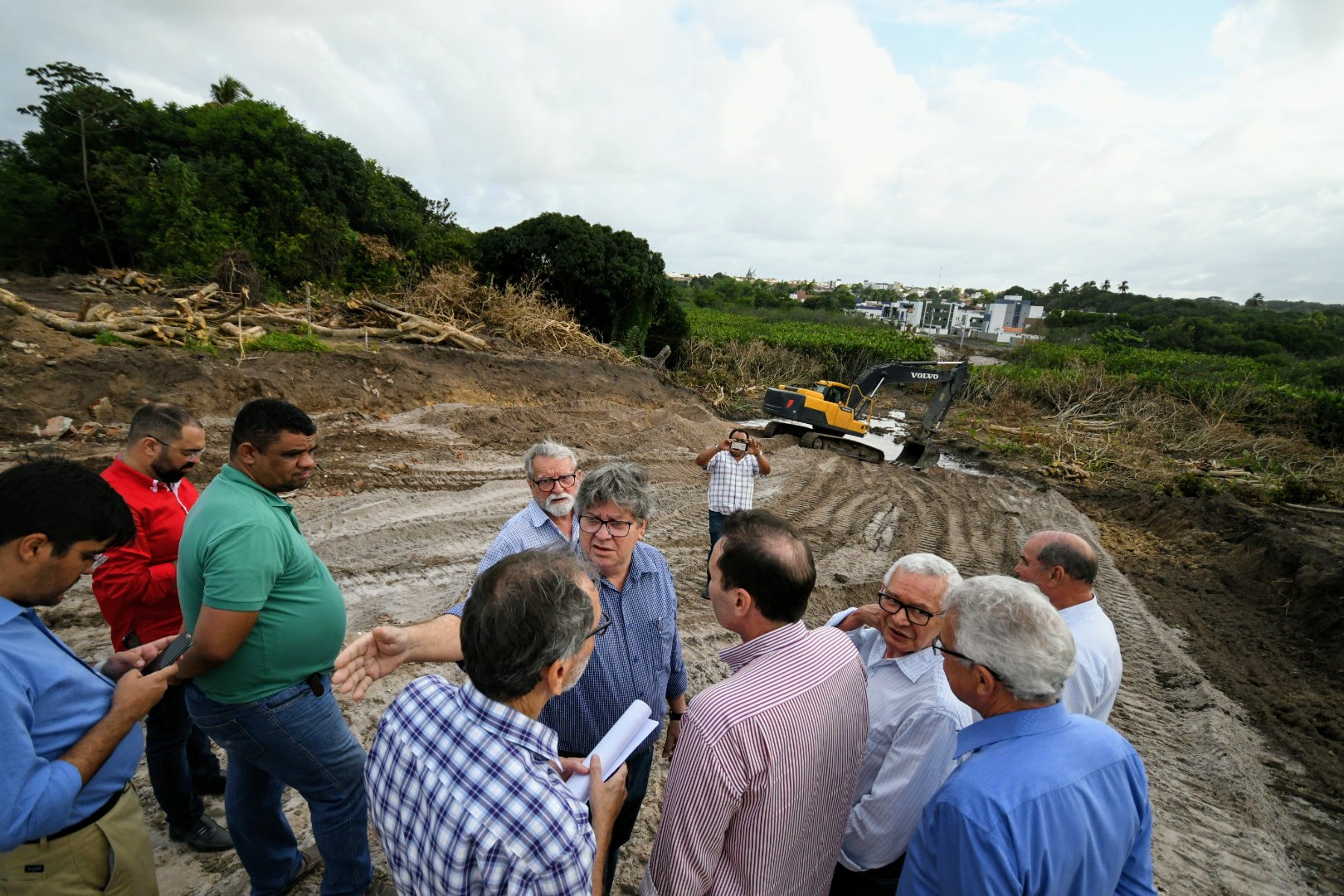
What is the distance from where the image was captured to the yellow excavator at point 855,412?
12.7 meters

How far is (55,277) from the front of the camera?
14.7 meters

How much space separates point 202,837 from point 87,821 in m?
1.45

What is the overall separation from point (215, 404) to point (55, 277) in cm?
1065

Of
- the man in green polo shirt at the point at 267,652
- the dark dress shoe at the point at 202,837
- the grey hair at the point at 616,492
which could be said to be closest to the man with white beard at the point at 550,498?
the grey hair at the point at 616,492

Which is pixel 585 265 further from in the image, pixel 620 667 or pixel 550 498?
pixel 620 667

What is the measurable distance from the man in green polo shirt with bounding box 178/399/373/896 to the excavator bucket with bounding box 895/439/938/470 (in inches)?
474

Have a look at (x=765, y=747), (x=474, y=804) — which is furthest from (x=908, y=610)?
(x=474, y=804)

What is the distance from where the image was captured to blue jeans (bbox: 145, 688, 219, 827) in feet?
8.64

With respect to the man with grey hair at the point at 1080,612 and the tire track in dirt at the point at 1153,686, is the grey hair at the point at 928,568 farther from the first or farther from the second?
the tire track in dirt at the point at 1153,686

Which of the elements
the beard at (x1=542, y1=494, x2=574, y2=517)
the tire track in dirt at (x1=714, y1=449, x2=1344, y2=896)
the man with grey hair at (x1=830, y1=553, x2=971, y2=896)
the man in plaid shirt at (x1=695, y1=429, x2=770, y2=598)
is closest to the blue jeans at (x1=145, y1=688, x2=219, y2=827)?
the beard at (x1=542, y1=494, x2=574, y2=517)

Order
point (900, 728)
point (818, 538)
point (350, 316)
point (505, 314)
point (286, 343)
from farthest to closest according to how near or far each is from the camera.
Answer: point (505, 314) → point (350, 316) → point (286, 343) → point (818, 538) → point (900, 728)

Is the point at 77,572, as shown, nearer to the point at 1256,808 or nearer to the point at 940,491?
the point at 1256,808

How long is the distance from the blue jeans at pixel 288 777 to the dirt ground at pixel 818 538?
52 cm

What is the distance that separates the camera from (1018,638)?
4.98ft
